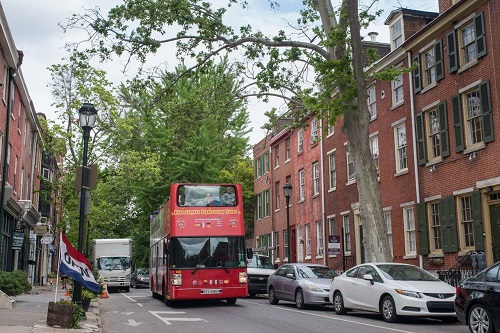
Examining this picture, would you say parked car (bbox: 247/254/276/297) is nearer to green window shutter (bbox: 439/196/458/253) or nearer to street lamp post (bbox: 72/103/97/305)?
green window shutter (bbox: 439/196/458/253)

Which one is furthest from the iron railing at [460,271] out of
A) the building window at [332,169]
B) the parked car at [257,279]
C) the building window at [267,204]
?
the building window at [267,204]

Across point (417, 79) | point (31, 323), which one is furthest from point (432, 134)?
point (31, 323)

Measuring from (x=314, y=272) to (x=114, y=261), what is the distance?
1999cm

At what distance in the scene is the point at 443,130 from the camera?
69.3 ft

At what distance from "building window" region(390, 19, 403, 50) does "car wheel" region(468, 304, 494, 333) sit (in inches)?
659

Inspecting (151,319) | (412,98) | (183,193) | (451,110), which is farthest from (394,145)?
(151,319)

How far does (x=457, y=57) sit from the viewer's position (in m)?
20.5

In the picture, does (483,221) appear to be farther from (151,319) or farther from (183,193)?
(151,319)

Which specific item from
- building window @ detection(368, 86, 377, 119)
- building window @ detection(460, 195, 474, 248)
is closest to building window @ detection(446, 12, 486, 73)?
building window @ detection(460, 195, 474, 248)

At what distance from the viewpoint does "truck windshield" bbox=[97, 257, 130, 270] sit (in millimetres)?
35906

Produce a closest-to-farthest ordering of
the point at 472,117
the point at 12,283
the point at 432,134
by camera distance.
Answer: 1. the point at 12,283
2. the point at 472,117
3. the point at 432,134

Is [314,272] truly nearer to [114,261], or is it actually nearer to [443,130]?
[443,130]

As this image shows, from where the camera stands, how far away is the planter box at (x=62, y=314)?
11.7 meters

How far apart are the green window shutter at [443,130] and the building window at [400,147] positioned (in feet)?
9.48
